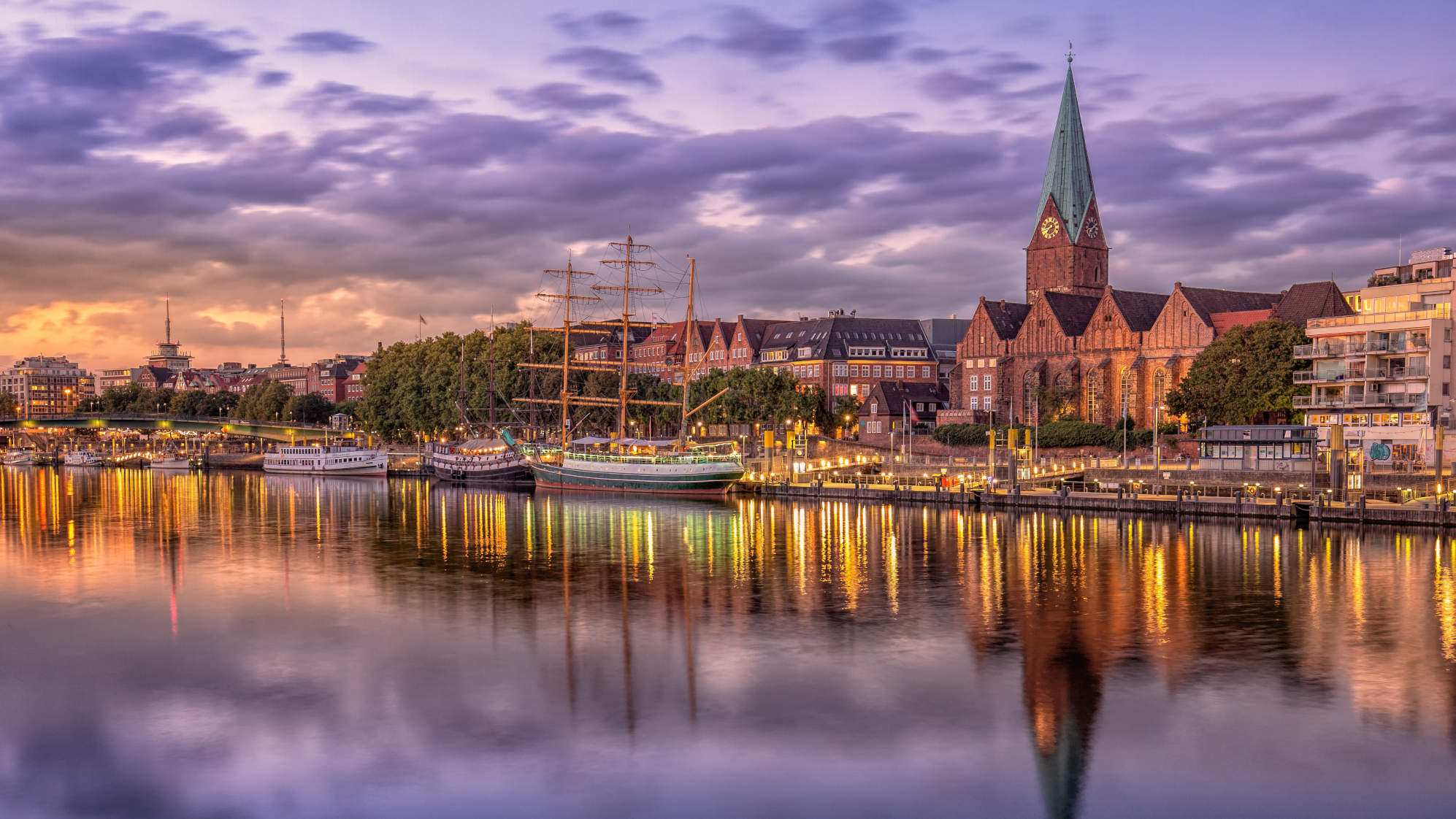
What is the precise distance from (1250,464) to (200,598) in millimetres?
60673

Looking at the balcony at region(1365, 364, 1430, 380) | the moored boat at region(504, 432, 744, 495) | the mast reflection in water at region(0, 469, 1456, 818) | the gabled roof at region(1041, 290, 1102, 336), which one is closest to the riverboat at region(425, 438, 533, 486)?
the moored boat at region(504, 432, 744, 495)

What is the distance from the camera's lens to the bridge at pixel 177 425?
17075cm

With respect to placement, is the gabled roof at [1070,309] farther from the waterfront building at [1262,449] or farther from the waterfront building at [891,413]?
the waterfront building at [1262,449]

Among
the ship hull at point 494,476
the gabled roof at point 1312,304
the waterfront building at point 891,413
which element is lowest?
the ship hull at point 494,476

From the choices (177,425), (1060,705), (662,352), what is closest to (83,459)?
(177,425)

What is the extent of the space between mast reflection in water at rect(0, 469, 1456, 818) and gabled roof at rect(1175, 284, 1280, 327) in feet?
201

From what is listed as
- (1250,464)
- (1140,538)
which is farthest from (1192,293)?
(1140,538)

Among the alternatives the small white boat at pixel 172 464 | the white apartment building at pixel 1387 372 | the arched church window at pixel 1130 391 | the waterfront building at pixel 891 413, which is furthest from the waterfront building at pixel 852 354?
the small white boat at pixel 172 464

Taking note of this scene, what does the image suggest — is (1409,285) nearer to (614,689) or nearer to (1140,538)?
(1140,538)

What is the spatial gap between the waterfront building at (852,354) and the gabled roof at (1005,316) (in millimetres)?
13730

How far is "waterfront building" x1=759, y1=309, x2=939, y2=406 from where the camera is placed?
5522 inches

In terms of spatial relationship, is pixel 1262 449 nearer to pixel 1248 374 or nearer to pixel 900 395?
pixel 1248 374

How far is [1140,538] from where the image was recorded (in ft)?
186

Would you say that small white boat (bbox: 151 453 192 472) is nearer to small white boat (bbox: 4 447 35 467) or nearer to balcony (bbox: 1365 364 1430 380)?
small white boat (bbox: 4 447 35 467)
